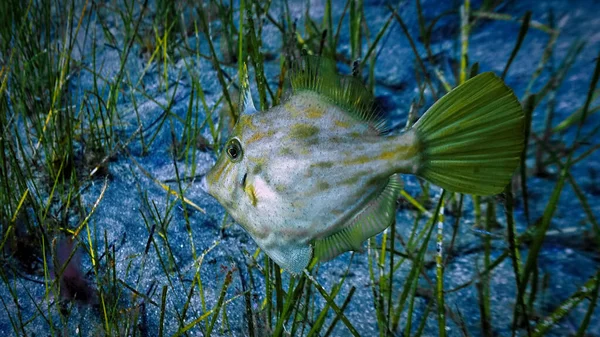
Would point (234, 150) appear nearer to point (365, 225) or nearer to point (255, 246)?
point (365, 225)

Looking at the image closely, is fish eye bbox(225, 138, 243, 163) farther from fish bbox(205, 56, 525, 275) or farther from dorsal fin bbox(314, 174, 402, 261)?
dorsal fin bbox(314, 174, 402, 261)

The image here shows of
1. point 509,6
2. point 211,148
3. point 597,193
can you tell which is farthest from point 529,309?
point 509,6

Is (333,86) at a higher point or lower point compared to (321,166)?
higher

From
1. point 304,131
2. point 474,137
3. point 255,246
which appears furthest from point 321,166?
point 255,246

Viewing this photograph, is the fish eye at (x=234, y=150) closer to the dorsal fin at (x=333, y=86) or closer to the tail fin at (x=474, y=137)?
the dorsal fin at (x=333, y=86)

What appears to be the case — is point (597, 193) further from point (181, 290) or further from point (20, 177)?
point (20, 177)
